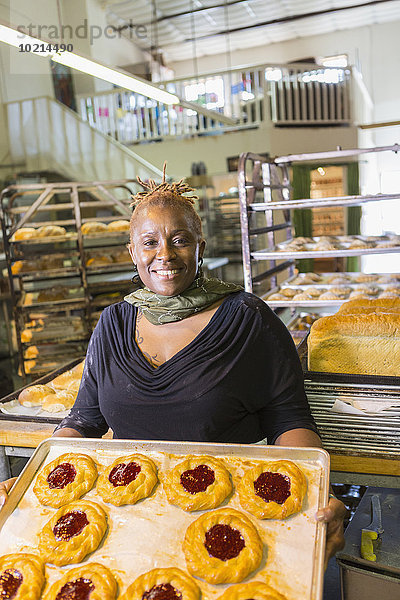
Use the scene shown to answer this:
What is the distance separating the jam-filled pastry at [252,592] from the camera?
1011mm

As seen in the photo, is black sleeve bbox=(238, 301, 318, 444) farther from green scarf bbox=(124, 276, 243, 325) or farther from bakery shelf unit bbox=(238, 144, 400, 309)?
bakery shelf unit bbox=(238, 144, 400, 309)

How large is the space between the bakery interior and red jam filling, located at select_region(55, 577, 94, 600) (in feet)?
3.31

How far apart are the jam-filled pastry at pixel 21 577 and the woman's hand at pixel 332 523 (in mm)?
630

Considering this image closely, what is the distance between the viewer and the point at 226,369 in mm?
1500

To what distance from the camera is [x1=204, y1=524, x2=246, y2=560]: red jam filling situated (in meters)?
1.12

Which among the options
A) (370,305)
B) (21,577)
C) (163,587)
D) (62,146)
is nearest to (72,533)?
(21,577)

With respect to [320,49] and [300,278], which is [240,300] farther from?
[320,49]

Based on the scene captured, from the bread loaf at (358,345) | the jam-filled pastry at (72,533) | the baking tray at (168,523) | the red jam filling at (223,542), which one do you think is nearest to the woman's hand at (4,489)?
the baking tray at (168,523)

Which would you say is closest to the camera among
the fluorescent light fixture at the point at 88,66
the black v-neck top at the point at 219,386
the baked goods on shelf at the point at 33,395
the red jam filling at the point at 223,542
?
the red jam filling at the point at 223,542

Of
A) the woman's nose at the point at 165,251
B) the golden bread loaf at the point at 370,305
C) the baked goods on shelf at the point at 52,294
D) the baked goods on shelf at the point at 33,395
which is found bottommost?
the baked goods on shelf at the point at 52,294

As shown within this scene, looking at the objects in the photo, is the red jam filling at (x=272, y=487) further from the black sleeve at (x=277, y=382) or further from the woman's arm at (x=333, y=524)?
the black sleeve at (x=277, y=382)

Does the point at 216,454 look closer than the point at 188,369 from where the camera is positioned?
Yes

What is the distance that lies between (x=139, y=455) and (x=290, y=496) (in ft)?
1.42

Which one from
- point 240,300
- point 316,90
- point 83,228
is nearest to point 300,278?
point 83,228
